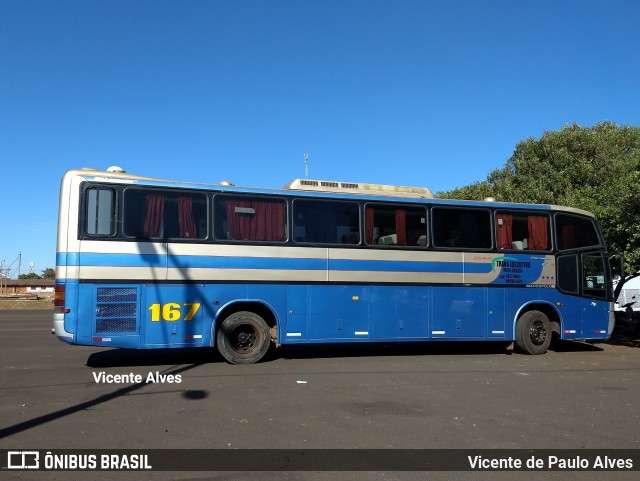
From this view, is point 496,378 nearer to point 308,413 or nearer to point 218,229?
point 308,413

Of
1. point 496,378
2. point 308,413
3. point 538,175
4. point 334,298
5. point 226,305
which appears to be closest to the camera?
point 308,413

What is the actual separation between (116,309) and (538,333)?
9970 millimetres

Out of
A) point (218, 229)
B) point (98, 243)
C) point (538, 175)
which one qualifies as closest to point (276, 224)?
point (218, 229)

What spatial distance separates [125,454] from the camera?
17.3 ft

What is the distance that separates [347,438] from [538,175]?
25.9m

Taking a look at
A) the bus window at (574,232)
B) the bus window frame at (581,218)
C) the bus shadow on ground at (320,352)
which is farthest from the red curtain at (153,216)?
the bus window at (574,232)

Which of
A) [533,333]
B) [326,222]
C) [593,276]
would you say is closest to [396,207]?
[326,222]

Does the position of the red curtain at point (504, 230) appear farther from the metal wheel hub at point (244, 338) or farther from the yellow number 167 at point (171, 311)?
the yellow number 167 at point (171, 311)

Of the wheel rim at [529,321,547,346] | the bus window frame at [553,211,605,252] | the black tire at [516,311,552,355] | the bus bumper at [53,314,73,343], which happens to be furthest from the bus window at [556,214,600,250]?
the bus bumper at [53,314,73,343]

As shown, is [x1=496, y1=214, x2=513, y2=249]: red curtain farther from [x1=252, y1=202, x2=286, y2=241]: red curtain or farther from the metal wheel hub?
the metal wheel hub

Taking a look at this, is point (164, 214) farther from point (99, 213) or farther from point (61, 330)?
point (61, 330)

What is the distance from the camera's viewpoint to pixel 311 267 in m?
11.5

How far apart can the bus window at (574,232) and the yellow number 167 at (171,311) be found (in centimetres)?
925

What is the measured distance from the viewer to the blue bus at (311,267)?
33.0 feet
